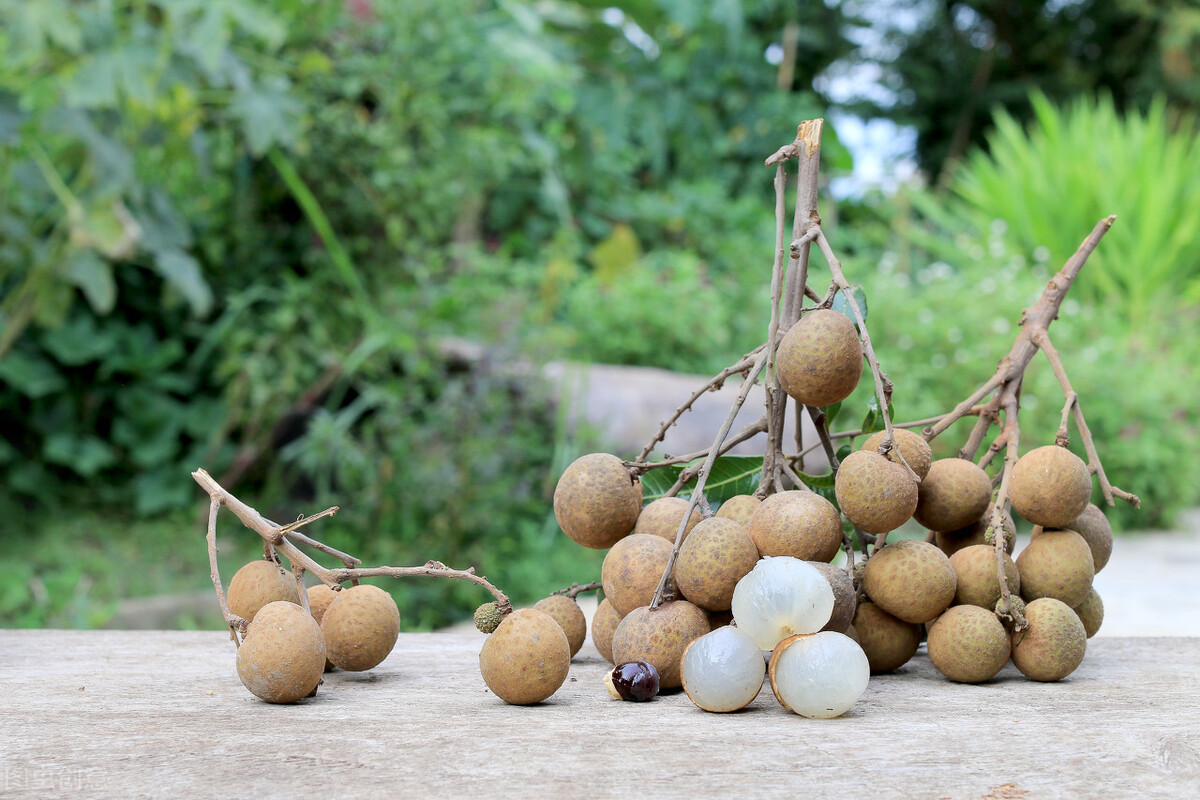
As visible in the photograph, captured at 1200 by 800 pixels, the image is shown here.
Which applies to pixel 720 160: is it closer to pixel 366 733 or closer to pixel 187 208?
pixel 187 208

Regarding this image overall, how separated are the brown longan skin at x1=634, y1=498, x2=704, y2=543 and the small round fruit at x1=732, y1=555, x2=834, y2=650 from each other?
0.11 m

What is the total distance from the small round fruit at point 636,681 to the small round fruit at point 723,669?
1.5 inches

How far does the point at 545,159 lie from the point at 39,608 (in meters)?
2.49

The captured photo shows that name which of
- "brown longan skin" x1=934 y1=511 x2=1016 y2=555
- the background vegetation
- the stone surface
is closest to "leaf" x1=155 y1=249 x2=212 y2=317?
the background vegetation

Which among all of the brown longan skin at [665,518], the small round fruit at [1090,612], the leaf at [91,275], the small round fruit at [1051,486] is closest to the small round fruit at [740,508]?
the brown longan skin at [665,518]

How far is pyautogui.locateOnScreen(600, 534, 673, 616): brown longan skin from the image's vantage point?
2.80ft

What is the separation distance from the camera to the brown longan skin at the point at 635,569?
2.80 feet

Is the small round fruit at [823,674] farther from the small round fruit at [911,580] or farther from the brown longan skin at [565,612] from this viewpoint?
the brown longan skin at [565,612]

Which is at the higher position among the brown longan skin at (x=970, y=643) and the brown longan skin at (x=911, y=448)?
the brown longan skin at (x=911, y=448)

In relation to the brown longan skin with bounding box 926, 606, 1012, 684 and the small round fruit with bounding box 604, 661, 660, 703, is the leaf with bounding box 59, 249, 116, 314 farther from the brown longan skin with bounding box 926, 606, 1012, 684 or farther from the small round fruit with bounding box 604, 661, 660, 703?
the brown longan skin with bounding box 926, 606, 1012, 684

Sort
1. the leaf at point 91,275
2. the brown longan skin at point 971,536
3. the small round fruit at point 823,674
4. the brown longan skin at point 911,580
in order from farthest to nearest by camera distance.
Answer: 1. the leaf at point 91,275
2. the brown longan skin at point 971,536
3. the brown longan skin at point 911,580
4. the small round fruit at point 823,674

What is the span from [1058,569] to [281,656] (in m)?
0.69

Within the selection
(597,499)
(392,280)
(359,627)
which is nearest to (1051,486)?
(597,499)

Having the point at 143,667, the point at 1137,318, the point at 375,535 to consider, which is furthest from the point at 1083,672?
the point at 1137,318
